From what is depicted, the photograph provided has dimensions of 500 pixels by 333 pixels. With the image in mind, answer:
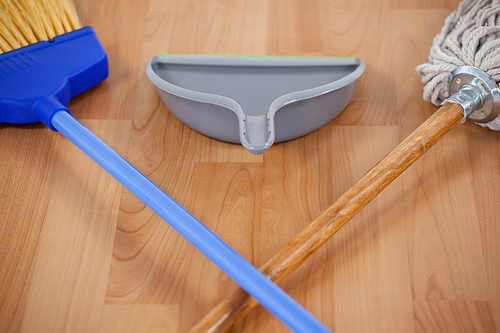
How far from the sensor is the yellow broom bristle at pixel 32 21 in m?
0.70

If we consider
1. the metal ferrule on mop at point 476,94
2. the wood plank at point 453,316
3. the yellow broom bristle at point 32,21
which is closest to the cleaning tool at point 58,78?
the yellow broom bristle at point 32,21

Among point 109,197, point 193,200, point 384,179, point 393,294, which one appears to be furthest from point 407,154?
point 109,197

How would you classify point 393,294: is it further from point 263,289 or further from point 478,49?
point 478,49

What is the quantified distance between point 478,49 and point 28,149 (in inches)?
26.0

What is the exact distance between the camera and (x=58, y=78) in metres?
0.69

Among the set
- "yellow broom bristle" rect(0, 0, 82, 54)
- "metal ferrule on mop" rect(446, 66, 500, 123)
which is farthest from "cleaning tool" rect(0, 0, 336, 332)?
"metal ferrule on mop" rect(446, 66, 500, 123)

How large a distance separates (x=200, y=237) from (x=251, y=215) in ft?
0.40

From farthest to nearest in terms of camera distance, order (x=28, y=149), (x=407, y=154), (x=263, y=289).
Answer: (x=28, y=149) → (x=407, y=154) → (x=263, y=289)

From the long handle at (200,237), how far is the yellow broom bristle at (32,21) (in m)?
0.17

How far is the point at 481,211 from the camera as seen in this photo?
0.61 m

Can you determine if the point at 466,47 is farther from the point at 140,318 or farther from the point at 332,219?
the point at 140,318

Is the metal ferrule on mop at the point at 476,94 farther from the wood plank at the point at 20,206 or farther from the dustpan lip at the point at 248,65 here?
the wood plank at the point at 20,206

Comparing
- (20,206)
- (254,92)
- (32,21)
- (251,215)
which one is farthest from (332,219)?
(32,21)

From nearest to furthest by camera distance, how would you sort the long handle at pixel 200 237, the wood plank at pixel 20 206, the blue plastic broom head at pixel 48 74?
the long handle at pixel 200 237 → the wood plank at pixel 20 206 → the blue plastic broom head at pixel 48 74
